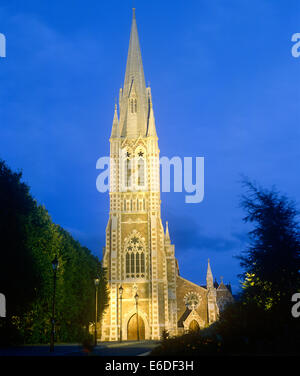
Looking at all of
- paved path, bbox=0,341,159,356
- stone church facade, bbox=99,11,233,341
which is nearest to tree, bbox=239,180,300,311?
paved path, bbox=0,341,159,356

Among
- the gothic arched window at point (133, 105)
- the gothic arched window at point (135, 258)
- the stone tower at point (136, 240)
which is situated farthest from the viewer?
the gothic arched window at point (133, 105)

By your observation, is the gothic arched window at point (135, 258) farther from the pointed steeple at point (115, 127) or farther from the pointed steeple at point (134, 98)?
the pointed steeple at point (134, 98)

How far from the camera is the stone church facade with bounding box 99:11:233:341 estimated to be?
57344 millimetres

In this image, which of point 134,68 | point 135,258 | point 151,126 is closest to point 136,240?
point 135,258

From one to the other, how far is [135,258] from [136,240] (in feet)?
8.34

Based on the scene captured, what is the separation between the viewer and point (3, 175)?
32031 millimetres

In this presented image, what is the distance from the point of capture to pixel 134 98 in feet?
228

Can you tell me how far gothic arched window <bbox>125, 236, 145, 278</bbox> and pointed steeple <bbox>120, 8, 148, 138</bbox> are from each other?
1699 cm

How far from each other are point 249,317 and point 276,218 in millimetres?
6168

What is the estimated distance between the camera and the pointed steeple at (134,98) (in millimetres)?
67250

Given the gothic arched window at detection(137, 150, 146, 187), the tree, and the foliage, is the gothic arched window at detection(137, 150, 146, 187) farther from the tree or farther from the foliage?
the tree

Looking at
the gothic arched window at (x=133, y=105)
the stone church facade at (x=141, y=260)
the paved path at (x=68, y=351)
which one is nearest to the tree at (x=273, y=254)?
the paved path at (x=68, y=351)

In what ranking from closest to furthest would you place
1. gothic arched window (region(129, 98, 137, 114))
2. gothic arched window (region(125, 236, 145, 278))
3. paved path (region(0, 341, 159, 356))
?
paved path (region(0, 341, 159, 356)) < gothic arched window (region(125, 236, 145, 278)) < gothic arched window (region(129, 98, 137, 114))

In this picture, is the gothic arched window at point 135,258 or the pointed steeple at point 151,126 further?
the pointed steeple at point 151,126
